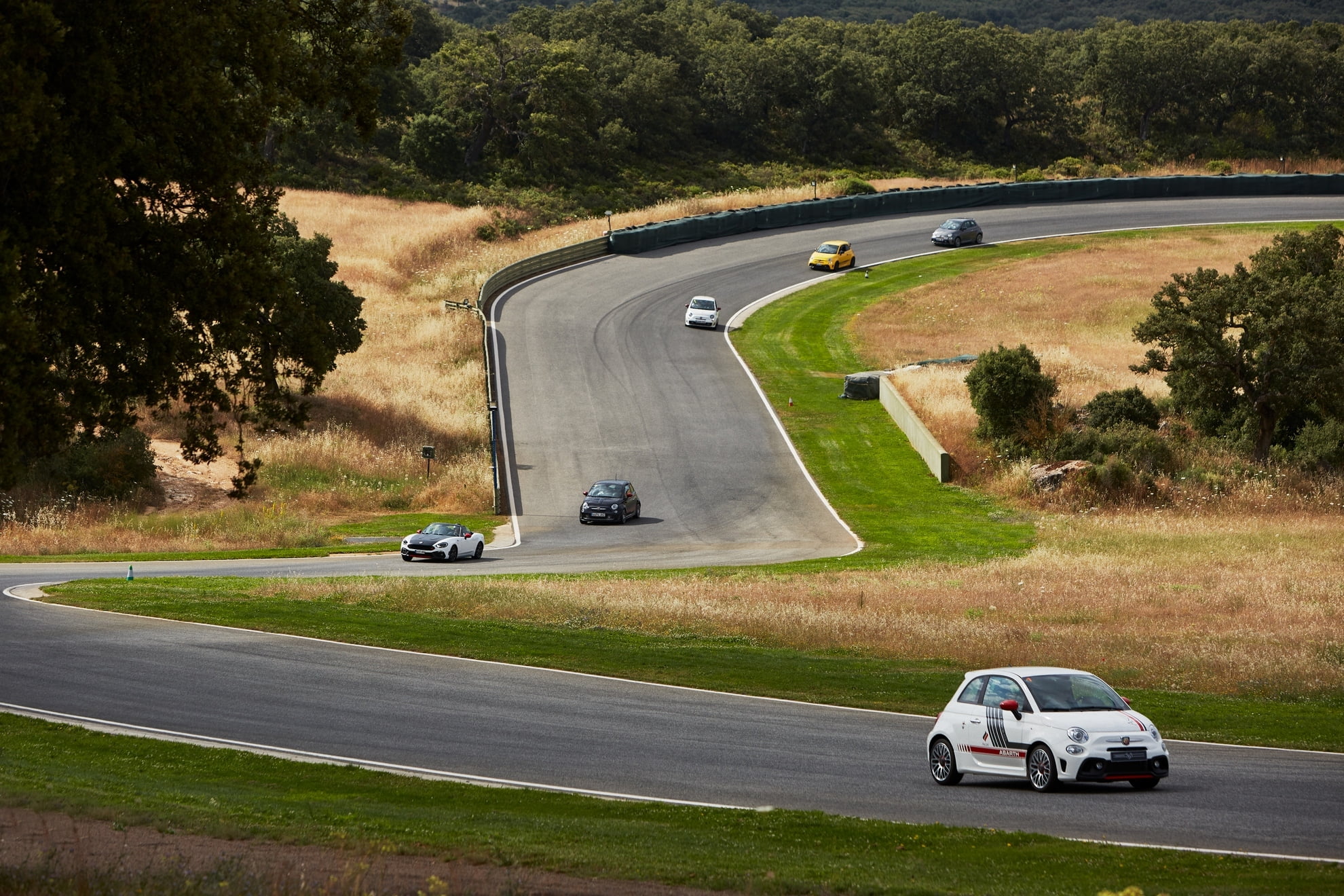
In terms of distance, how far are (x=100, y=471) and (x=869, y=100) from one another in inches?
3478

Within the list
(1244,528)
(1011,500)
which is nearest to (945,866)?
(1244,528)

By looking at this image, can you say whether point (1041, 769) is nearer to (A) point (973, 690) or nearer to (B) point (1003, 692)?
(B) point (1003, 692)

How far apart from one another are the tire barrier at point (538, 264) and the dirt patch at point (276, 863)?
Result: 56.7 meters

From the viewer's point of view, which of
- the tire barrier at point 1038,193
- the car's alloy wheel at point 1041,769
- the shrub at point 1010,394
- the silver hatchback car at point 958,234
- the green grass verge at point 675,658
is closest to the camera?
the car's alloy wheel at point 1041,769

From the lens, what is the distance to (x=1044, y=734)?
1512 centimetres

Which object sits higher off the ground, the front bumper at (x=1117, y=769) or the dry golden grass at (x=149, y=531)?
the dry golden grass at (x=149, y=531)

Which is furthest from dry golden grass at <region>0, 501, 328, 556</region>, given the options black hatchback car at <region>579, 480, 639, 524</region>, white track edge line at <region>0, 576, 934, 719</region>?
white track edge line at <region>0, 576, 934, 719</region>

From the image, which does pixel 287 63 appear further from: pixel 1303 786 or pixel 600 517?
pixel 600 517

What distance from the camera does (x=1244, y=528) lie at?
1561 inches

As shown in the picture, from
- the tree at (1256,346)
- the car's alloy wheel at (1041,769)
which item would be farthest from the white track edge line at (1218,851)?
the tree at (1256,346)

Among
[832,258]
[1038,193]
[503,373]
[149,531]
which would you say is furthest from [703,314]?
[1038,193]

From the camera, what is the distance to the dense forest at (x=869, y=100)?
10481cm

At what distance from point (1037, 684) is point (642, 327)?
52.1 metres

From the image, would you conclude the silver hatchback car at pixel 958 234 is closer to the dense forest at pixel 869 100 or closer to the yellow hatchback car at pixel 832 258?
the yellow hatchback car at pixel 832 258
